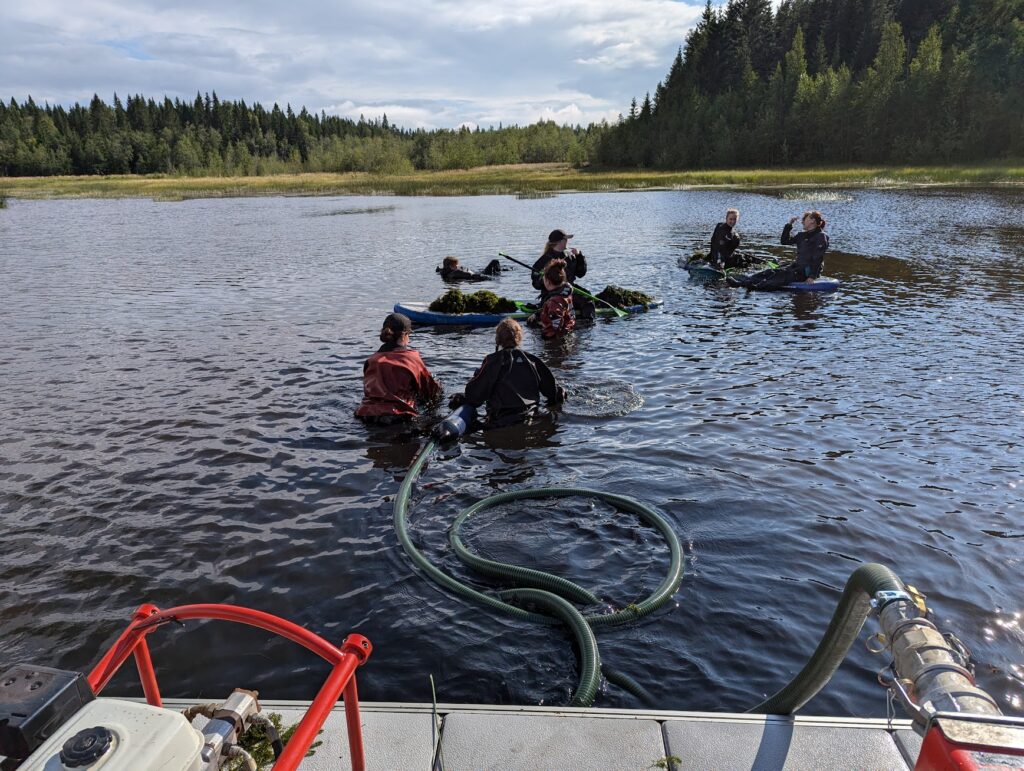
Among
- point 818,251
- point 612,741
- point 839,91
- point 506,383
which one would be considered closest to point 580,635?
point 612,741

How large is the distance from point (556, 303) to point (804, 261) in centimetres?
814

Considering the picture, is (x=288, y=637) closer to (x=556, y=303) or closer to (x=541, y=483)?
(x=541, y=483)

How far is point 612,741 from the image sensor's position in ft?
10.0

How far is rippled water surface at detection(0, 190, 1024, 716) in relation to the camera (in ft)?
15.5

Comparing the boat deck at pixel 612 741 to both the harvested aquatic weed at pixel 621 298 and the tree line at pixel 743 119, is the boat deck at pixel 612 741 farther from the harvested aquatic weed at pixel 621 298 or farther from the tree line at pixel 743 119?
the tree line at pixel 743 119

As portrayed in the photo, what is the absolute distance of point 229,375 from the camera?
11.3m

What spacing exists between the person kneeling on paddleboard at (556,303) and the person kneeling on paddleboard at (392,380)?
4.81m

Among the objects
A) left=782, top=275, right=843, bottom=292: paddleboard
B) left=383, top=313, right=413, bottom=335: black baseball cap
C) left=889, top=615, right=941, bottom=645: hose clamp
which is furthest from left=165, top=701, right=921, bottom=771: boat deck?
left=782, top=275, right=843, bottom=292: paddleboard

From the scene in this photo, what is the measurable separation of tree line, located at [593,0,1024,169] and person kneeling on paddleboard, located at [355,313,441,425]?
78625mm

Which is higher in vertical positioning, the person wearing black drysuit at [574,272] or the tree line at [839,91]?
the tree line at [839,91]

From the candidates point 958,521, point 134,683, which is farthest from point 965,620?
point 134,683

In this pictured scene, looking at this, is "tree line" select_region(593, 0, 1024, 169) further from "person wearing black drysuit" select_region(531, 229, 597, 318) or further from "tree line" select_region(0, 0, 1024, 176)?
"person wearing black drysuit" select_region(531, 229, 597, 318)

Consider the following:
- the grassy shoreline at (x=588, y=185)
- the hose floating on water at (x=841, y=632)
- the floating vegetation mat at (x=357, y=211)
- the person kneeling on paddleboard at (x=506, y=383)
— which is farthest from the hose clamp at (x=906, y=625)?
the grassy shoreline at (x=588, y=185)

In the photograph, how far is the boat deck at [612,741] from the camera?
2.93 m
